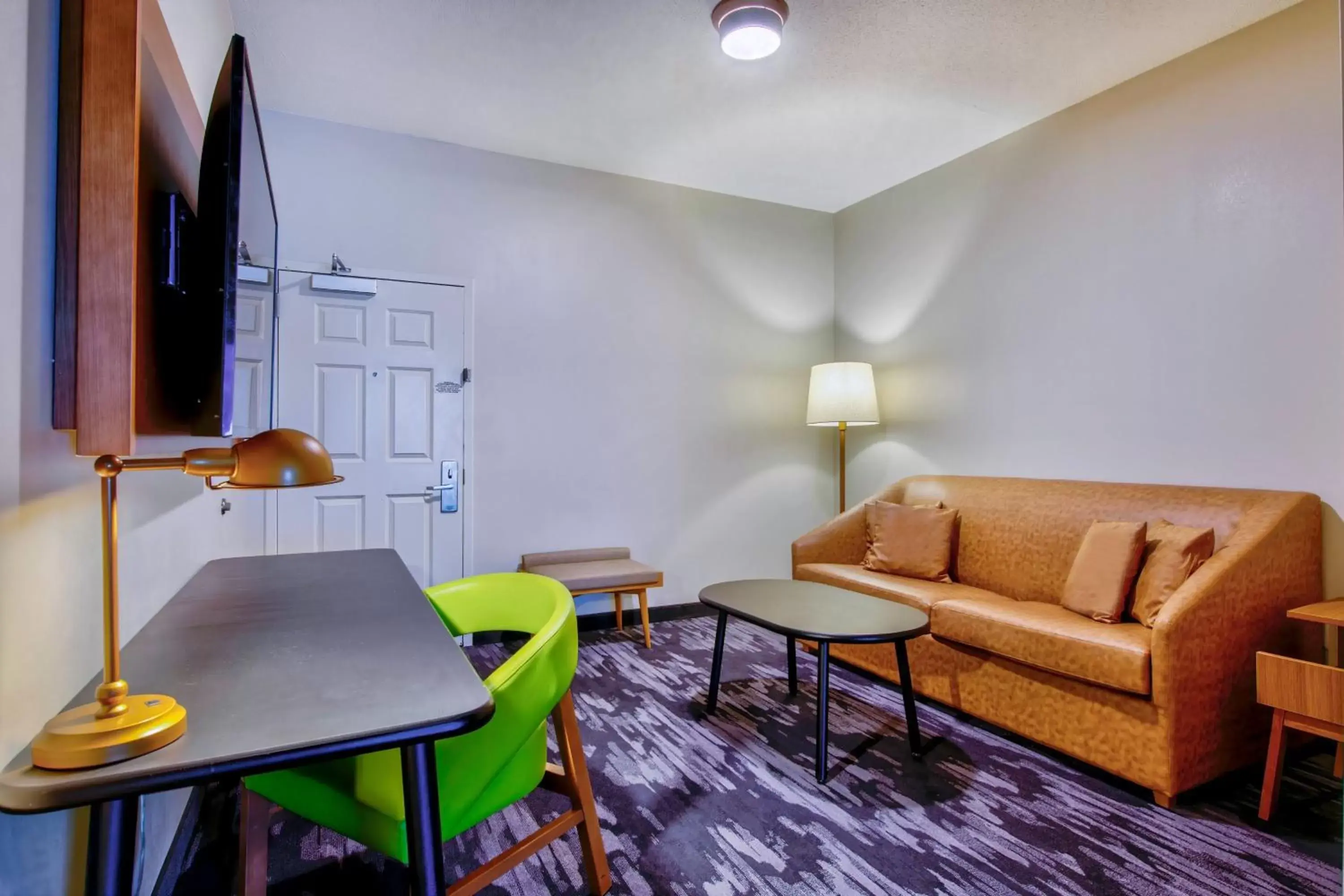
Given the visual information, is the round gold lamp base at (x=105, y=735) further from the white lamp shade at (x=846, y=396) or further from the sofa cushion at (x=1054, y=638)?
the white lamp shade at (x=846, y=396)

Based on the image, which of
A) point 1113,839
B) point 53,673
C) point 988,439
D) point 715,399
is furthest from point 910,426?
point 53,673

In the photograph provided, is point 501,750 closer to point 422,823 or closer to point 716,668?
point 422,823

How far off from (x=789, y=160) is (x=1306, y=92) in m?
2.26

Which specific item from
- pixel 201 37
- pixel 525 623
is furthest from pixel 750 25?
pixel 525 623

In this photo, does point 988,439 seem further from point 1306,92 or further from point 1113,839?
point 1113,839

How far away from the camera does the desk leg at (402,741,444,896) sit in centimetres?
94

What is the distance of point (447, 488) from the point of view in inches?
147

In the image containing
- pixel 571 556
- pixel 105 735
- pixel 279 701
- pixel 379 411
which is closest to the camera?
pixel 105 735

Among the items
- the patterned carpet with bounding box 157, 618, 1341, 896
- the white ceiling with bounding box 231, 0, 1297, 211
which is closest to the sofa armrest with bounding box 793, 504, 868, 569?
the patterned carpet with bounding box 157, 618, 1341, 896

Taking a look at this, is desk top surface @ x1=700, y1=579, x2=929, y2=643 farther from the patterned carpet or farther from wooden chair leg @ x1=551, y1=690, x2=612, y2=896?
wooden chair leg @ x1=551, y1=690, x2=612, y2=896

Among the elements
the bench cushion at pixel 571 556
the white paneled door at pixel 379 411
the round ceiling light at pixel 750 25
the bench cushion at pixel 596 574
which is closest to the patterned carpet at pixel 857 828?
the bench cushion at pixel 596 574

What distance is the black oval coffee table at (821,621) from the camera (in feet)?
7.39

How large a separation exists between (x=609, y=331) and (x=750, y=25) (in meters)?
1.98

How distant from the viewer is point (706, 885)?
1.73 meters
